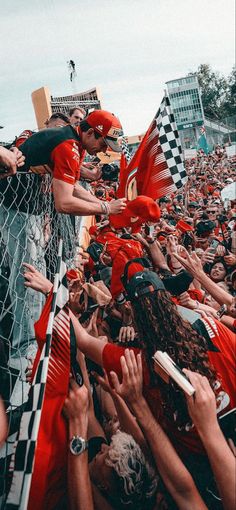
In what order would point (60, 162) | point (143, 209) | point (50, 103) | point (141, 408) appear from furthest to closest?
point (50, 103) < point (143, 209) < point (60, 162) < point (141, 408)

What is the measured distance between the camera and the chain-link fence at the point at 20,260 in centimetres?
211

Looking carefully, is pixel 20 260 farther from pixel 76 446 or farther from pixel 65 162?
pixel 76 446

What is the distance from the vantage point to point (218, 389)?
66.8 inches

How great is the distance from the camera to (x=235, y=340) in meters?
1.82

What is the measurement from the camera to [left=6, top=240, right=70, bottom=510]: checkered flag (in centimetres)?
115

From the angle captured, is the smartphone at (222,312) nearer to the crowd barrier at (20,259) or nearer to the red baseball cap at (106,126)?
the crowd barrier at (20,259)

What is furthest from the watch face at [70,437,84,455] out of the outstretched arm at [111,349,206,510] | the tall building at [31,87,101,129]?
the tall building at [31,87,101,129]

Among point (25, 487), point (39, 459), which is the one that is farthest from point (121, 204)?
point (25, 487)

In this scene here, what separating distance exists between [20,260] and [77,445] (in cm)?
133

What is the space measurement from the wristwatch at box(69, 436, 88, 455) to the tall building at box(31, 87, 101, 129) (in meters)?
28.9

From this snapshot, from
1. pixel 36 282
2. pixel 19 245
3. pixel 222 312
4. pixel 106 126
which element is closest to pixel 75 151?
pixel 106 126

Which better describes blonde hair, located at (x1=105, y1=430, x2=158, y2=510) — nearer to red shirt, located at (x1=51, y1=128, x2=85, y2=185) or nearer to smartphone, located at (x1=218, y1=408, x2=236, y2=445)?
smartphone, located at (x1=218, y1=408, x2=236, y2=445)

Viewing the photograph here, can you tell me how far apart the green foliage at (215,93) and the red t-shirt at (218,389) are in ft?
280

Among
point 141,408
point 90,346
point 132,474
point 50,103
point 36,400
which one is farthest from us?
point 50,103
